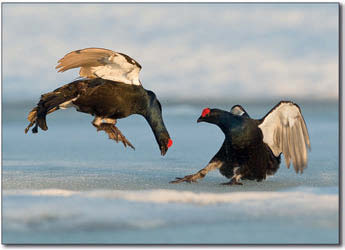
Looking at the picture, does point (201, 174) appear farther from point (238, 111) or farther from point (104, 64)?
point (104, 64)

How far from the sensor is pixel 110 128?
22.2ft

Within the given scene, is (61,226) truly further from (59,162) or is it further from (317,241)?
(59,162)

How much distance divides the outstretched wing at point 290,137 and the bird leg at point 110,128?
59.4 inches

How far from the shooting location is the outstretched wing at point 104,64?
6.23 meters

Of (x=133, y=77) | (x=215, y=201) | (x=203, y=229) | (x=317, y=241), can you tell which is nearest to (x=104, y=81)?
(x=133, y=77)

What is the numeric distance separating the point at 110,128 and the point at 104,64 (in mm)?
738

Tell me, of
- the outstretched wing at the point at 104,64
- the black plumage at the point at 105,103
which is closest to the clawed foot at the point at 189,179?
the black plumage at the point at 105,103

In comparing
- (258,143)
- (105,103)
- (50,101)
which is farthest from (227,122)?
(50,101)

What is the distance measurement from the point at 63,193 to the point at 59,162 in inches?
71.0

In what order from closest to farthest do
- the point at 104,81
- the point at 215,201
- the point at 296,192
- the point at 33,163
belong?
1. the point at 215,201
2. the point at 296,192
3. the point at 104,81
4. the point at 33,163

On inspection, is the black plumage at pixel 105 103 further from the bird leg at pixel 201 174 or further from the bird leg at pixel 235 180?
the bird leg at pixel 235 180

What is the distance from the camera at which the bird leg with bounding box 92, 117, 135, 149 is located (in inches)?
263

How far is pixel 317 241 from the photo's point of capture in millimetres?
4605

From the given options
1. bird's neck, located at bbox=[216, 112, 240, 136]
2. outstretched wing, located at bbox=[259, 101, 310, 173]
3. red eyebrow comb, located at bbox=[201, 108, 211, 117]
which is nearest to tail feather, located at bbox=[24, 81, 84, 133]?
red eyebrow comb, located at bbox=[201, 108, 211, 117]
